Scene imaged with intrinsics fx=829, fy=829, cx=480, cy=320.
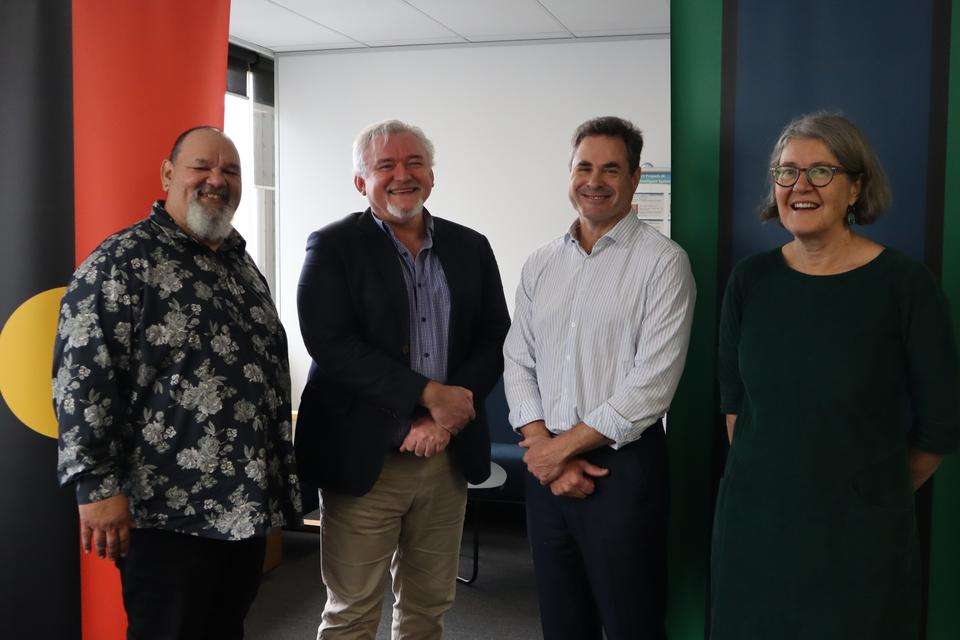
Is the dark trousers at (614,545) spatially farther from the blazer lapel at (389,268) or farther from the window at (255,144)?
the window at (255,144)

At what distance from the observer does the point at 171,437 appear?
176 cm

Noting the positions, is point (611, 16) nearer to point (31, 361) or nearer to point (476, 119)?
point (476, 119)

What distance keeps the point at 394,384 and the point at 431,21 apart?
10.6ft

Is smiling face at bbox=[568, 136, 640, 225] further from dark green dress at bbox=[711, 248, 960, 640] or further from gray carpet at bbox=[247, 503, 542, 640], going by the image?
gray carpet at bbox=[247, 503, 542, 640]

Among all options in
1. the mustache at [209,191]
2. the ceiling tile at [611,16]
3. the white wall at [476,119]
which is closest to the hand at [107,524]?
the mustache at [209,191]

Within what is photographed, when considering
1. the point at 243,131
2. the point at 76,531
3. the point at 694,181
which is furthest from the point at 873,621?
the point at 243,131

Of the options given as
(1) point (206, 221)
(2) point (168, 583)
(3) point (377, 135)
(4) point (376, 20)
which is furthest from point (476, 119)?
(2) point (168, 583)

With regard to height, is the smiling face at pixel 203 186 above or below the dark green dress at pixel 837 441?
above

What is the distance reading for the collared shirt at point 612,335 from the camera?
1801 mm

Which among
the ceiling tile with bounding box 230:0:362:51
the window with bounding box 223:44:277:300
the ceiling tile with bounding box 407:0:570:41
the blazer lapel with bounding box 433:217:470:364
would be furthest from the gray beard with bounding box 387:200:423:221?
the window with bounding box 223:44:277:300

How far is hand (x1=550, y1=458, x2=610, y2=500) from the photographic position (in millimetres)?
1834

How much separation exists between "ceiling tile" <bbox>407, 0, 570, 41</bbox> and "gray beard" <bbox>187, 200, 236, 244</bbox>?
2745 millimetres

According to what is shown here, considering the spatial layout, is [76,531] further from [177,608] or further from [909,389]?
[909,389]

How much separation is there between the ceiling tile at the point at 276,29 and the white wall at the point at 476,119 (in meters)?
0.21
